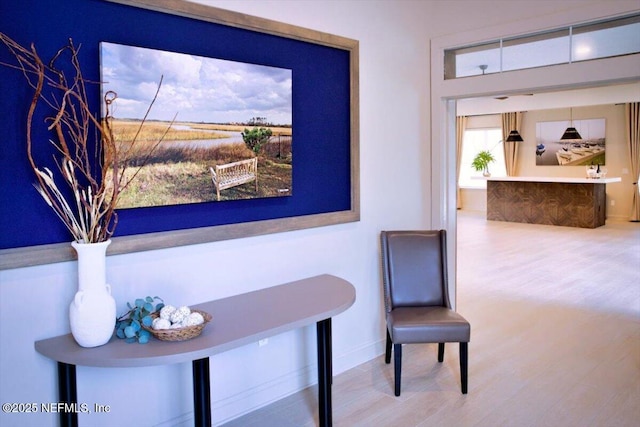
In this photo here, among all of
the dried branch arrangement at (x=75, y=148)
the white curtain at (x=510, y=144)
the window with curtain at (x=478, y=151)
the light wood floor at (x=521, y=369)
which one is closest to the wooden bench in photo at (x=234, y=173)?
the dried branch arrangement at (x=75, y=148)

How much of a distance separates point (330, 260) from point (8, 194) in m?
1.92

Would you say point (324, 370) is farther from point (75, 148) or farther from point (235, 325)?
point (75, 148)

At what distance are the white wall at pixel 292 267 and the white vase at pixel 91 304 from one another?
28 cm

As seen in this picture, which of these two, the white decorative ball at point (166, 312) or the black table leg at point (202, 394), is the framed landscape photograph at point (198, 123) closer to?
the white decorative ball at point (166, 312)

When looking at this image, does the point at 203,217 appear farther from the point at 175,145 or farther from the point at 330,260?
the point at 330,260

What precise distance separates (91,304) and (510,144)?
12136mm

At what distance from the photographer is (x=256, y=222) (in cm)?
301

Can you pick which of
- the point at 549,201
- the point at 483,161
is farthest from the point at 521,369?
the point at 483,161

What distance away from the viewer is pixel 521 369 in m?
3.64

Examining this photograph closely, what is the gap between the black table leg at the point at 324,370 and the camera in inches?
107

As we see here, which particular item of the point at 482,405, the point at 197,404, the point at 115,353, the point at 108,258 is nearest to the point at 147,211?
the point at 108,258

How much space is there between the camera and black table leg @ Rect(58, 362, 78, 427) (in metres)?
2.20

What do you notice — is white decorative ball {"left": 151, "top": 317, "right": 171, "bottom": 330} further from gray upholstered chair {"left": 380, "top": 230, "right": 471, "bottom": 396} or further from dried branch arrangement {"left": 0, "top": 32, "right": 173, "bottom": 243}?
gray upholstered chair {"left": 380, "top": 230, "right": 471, "bottom": 396}

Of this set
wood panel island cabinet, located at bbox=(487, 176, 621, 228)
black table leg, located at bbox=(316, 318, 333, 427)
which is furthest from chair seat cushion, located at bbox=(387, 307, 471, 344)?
wood panel island cabinet, located at bbox=(487, 176, 621, 228)
